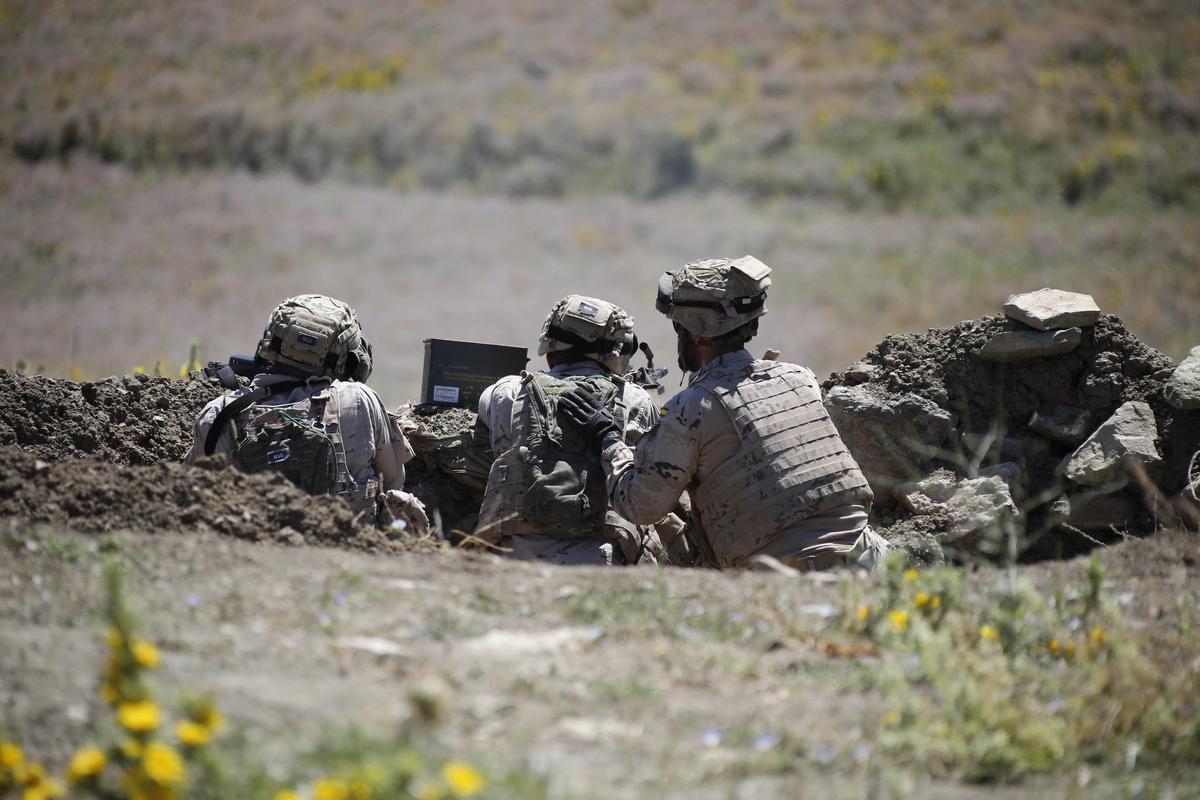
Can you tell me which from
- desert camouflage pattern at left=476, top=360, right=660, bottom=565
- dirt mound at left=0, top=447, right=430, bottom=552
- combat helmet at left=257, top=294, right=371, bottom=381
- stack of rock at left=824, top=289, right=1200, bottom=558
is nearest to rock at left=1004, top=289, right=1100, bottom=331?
stack of rock at left=824, top=289, right=1200, bottom=558

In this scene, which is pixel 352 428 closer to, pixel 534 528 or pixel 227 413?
pixel 227 413

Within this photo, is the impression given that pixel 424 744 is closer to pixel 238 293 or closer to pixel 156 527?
pixel 156 527

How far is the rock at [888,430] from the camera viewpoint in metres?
7.10

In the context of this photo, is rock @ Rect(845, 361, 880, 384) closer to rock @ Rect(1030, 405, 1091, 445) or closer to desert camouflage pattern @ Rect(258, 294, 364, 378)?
rock @ Rect(1030, 405, 1091, 445)

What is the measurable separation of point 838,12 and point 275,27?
717 inches

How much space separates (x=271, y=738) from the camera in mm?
2764

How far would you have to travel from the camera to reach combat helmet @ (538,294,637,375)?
6.32 m

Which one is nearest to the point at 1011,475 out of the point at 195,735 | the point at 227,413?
the point at 227,413

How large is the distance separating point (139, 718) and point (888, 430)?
5430 mm

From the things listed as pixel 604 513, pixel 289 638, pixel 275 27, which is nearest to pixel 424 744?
pixel 289 638

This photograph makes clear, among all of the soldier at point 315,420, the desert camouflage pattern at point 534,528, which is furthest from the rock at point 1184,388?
the soldier at point 315,420

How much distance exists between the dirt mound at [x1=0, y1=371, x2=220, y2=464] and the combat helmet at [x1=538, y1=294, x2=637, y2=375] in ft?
7.29

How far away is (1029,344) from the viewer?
7078mm

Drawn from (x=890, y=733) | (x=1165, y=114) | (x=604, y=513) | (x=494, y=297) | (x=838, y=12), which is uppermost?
(x=838, y=12)
